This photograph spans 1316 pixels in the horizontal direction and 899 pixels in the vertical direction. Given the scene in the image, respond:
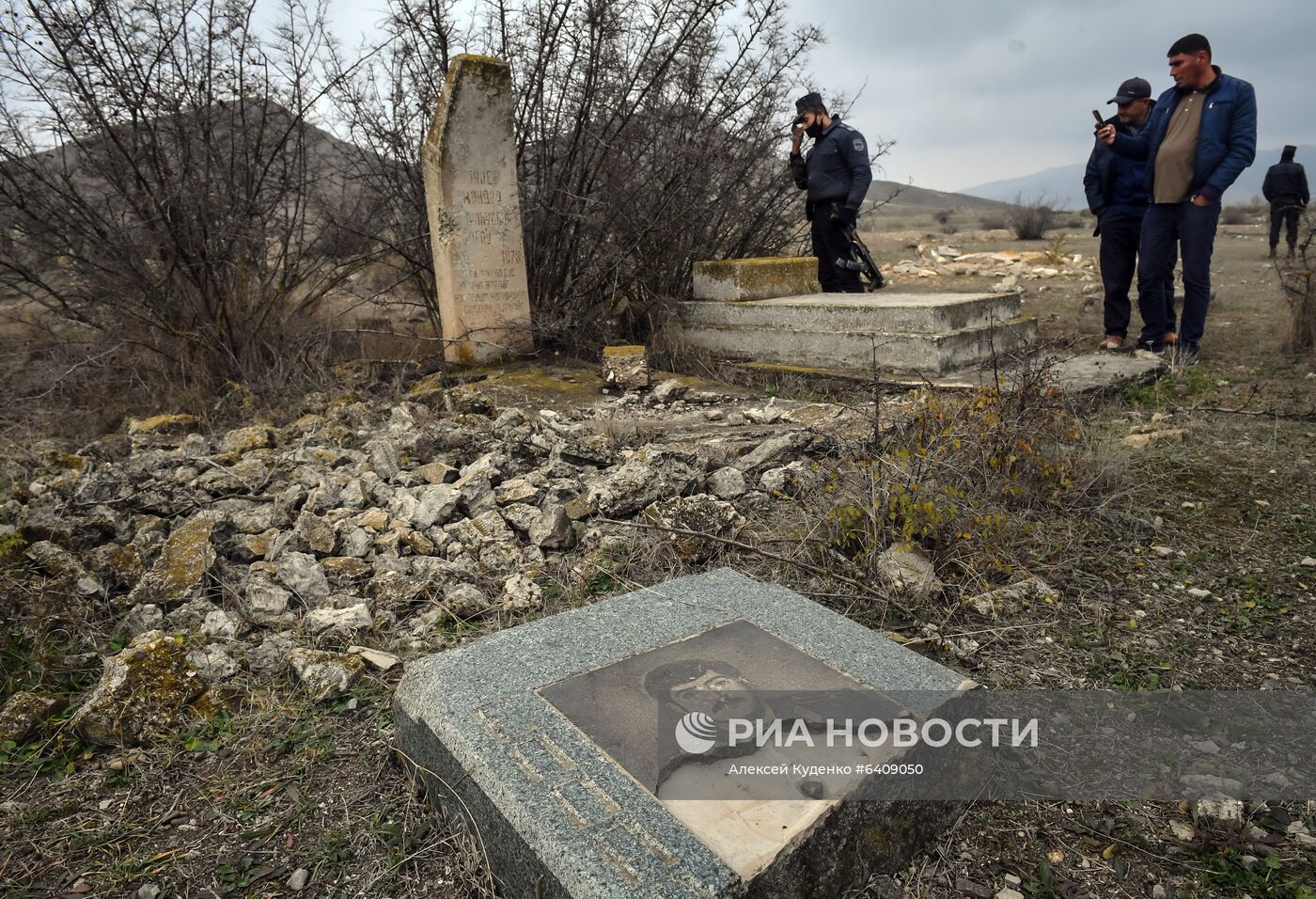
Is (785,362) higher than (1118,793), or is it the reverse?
(785,362)

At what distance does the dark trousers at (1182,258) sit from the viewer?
6.04 meters

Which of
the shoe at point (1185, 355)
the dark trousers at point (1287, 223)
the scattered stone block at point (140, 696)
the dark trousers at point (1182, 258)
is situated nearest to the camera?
the scattered stone block at point (140, 696)

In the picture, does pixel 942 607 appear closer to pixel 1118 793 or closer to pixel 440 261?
pixel 1118 793

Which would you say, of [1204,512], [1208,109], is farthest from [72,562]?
[1208,109]

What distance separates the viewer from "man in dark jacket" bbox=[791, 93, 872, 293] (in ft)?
23.9

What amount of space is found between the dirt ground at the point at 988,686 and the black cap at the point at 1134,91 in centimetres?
359

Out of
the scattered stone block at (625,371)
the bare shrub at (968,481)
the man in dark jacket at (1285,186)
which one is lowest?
the bare shrub at (968,481)

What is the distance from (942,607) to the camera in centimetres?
290

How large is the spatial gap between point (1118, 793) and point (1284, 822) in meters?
0.34

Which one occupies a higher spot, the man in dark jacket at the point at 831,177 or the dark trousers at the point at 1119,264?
the man in dark jacket at the point at 831,177

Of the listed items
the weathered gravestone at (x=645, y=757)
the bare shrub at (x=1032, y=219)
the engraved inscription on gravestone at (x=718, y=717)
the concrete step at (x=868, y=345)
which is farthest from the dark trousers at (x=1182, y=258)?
the bare shrub at (x=1032, y=219)

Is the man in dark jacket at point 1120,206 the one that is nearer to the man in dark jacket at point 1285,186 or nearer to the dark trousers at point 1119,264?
the dark trousers at point 1119,264

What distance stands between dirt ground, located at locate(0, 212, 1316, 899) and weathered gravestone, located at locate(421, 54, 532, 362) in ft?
12.9

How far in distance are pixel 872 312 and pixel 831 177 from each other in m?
1.99
